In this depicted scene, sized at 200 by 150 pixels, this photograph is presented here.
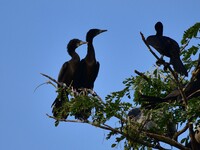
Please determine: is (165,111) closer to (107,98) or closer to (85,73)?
(107,98)

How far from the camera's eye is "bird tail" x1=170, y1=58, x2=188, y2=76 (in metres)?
8.22

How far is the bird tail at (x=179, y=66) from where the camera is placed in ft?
27.0

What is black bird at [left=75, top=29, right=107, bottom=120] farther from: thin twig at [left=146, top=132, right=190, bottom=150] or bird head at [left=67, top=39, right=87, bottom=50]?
thin twig at [left=146, top=132, right=190, bottom=150]

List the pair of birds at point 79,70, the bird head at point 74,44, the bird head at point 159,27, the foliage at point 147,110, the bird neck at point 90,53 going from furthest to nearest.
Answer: the bird head at point 74,44 < the bird neck at point 90,53 < the pair of birds at point 79,70 < the bird head at point 159,27 < the foliage at point 147,110

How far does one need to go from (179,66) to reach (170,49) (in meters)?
0.68

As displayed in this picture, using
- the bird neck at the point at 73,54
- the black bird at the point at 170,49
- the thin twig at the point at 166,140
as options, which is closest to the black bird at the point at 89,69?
the bird neck at the point at 73,54

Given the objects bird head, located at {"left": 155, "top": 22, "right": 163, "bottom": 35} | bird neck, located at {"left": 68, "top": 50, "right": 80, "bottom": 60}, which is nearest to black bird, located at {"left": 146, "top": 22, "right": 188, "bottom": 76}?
bird head, located at {"left": 155, "top": 22, "right": 163, "bottom": 35}

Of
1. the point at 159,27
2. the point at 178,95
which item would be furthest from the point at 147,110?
the point at 159,27

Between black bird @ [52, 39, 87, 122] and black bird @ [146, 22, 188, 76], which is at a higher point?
black bird @ [52, 39, 87, 122]

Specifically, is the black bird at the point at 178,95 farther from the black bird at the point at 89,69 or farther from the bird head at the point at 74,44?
the bird head at the point at 74,44

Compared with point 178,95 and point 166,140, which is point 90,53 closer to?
point 178,95

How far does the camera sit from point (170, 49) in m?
8.92

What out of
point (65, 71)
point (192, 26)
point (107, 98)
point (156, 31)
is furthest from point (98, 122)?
point (65, 71)

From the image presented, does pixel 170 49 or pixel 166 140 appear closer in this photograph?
pixel 166 140
